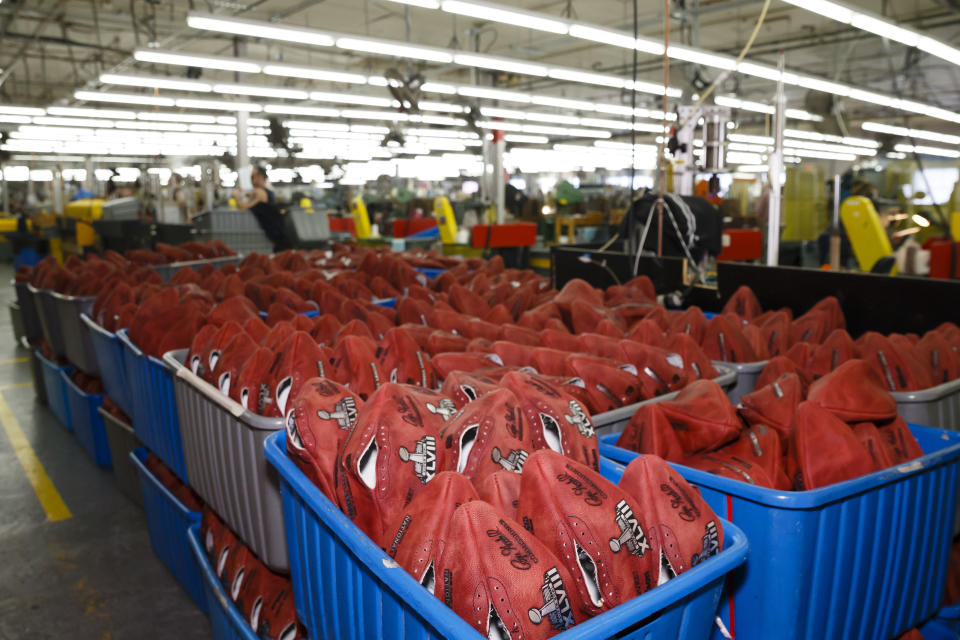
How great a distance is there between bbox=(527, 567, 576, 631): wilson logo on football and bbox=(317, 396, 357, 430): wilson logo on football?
607 millimetres

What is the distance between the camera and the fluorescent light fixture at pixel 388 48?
6.49 meters

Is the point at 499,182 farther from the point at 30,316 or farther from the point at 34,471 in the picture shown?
the point at 34,471

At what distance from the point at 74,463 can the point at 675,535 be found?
13.2 feet

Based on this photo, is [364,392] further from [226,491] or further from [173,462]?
[173,462]

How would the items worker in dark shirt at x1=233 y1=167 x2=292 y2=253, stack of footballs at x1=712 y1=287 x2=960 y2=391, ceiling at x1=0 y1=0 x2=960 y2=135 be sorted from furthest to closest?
ceiling at x1=0 y1=0 x2=960 y2=135 < worker in dark shirt at x1=233 y1=167 x2=292 y2=253 < stack of footballs at x1=712 y1=287 x2=960 y2=391

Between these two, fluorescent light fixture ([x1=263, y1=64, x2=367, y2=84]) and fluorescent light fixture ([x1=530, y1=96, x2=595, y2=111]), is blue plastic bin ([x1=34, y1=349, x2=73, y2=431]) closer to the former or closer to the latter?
fluorescent light fixture ([x1=263, y1=64, x2=367, y2=84])

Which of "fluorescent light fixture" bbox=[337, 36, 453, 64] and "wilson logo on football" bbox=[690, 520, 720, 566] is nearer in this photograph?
"wilson logo on football" bbox=[690, 520, 720, 566]

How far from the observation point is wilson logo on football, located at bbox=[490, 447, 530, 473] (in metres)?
1.30

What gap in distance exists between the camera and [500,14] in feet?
19.0

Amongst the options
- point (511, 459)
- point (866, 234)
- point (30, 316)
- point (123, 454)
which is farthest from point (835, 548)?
point (866, 234)

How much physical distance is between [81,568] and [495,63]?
630cm

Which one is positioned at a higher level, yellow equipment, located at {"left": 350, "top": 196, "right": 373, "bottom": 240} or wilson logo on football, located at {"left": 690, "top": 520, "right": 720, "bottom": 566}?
yellow equipment, located at {"left": 350, "top": 196, "right": 373, "bottom": 240}

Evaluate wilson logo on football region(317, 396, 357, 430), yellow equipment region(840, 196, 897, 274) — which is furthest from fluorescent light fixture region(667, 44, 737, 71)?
wilson logo on football region(317, 396, 357, 430)

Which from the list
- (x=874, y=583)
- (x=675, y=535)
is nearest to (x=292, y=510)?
(x=675, y=535)
